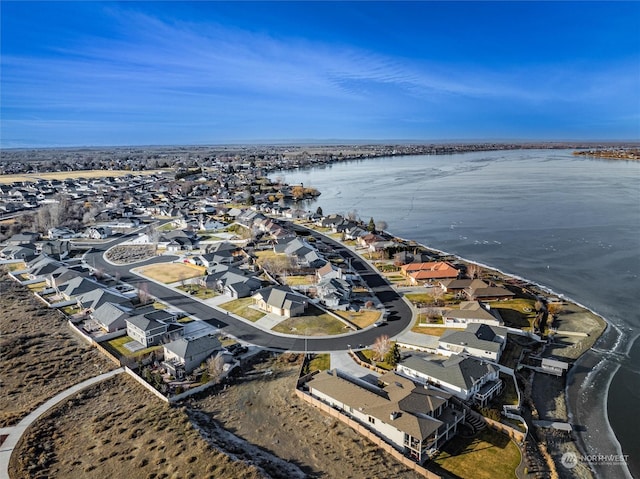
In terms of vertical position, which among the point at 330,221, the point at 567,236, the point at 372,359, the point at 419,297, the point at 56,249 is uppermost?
the point at 567,236

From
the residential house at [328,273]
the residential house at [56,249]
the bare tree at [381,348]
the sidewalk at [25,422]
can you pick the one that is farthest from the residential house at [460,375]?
the residential house at [56,249]

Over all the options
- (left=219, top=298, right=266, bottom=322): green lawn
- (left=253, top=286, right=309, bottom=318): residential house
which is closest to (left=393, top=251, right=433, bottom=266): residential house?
(left=253, top=286, right=309, bottom=318): residential house

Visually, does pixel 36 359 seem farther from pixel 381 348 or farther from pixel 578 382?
pixel 578 382

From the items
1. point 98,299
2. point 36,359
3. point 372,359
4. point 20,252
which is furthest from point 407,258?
point 20,252

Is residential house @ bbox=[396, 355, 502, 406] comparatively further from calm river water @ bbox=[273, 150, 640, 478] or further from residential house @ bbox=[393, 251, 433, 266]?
residential house @ bbox=[393, 251, 433, 266]

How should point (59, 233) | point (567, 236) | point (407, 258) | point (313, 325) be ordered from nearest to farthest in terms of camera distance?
1. point (313, 325)
2. point (407, 258)
3. point (567, 236)
4. point (59, 233)

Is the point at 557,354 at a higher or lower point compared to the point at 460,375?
lower

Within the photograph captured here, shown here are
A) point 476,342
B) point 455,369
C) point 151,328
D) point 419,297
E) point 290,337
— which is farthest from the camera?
point 419,297
